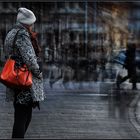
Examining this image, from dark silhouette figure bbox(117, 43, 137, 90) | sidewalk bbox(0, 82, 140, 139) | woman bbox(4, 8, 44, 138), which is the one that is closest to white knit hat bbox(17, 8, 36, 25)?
woman bbox(4, 8, 44, 138)

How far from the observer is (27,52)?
573 centimetres

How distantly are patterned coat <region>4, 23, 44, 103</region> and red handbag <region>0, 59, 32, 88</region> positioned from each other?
6 centimetres

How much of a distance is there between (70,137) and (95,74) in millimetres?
10727

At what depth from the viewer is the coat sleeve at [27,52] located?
5715mm

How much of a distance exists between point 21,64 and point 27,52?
160mm

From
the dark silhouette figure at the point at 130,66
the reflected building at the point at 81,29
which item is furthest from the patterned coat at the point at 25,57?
the reflected building at the point at 81,29

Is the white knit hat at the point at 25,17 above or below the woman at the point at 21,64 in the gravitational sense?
above

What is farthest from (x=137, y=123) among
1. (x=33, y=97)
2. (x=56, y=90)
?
(x=56, y=90)

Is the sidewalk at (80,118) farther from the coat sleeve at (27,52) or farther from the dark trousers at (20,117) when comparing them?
the coat sleeve at (27,52)

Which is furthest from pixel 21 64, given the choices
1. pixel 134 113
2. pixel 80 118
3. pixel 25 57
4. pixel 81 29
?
pixel 81 29

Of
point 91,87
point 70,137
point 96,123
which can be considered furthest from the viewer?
point 91,87

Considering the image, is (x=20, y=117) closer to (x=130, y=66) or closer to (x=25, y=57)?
(x=25, y=57)

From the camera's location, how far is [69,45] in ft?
61.2

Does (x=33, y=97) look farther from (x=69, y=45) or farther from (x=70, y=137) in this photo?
(x=69, y=45)
